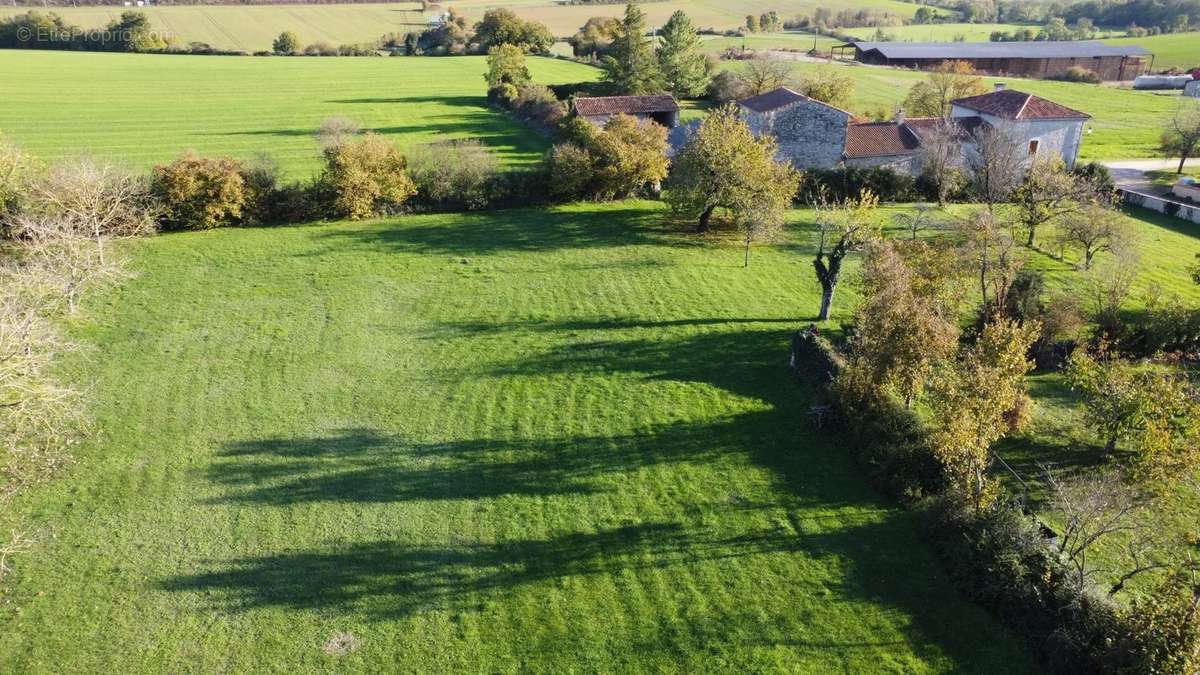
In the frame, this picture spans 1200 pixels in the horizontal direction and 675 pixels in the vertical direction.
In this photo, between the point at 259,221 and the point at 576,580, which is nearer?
the point at 576,580

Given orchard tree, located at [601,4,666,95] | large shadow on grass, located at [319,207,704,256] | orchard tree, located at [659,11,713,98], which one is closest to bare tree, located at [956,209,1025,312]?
large shadow on grass, located at [319,207,704,256]

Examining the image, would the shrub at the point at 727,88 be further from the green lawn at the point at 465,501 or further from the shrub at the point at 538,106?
the green lawn at the point at 465,501

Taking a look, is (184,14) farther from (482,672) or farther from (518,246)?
(482,672)

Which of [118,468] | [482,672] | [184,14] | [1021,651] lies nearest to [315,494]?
[118,468]

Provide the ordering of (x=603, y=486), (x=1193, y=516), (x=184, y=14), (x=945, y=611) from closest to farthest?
(x=945, y=611) → (x=1193, y=516) → (x=603, y=486) → (x=184, y=14)

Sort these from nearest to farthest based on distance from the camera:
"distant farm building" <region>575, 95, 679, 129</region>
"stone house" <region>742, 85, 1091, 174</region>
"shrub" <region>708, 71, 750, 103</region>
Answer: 1. "stone house" <region>742, 85, 1091, 174</region>
2. "distant farm building" <region>575, 95, 679, 129</region>
3. "shrub" <region>708, 71, 750, 103</region>

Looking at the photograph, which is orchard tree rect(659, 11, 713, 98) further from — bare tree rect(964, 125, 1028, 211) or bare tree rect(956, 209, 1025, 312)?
bare tree rect(956, 209, 1025, 312)
